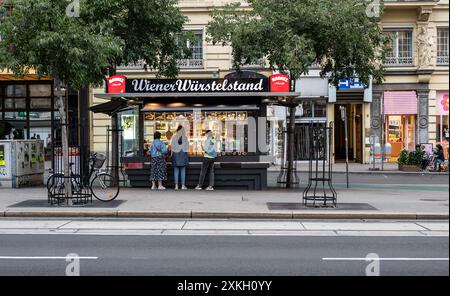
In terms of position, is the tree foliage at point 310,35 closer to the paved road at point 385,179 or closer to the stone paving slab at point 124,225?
the paved road at point 385,179

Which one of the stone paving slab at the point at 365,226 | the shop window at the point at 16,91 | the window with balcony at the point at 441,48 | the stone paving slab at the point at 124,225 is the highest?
the window with balcony at the point at 441,48

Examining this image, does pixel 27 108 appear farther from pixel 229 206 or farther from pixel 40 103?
pixel 229 206

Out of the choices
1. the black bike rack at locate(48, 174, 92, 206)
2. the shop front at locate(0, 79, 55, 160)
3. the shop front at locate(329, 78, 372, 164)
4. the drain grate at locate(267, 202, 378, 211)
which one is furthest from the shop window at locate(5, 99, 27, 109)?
the drain grate at locate(267, 202, 378, 211)

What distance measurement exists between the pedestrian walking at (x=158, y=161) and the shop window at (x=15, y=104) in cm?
1632

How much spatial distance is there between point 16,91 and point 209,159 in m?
17.7

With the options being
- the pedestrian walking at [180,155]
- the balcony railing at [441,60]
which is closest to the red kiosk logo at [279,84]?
the pedestrian walking at [180,155]

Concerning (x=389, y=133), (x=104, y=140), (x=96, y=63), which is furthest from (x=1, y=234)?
(x=389, y=133)

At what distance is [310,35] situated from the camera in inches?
741

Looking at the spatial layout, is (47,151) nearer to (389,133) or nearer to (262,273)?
(389,133)

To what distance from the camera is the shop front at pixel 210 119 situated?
18297 mm

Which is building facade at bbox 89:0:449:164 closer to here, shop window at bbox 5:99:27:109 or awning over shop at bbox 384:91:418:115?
awning over shop at bbox 384:91:418:115

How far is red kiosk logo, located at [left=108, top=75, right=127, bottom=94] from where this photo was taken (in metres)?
18.3
